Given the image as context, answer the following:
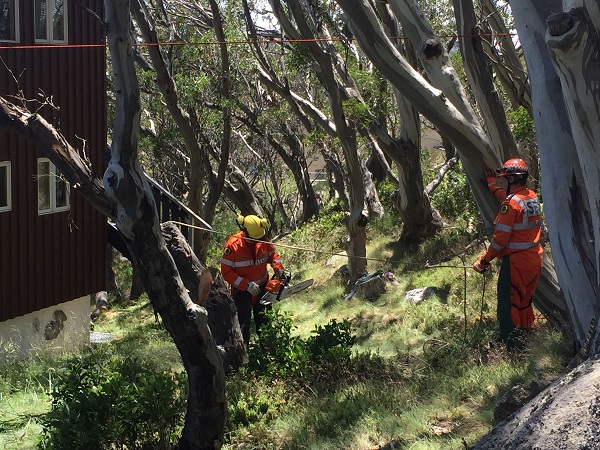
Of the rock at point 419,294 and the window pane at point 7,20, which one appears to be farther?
the rock at point 419,294

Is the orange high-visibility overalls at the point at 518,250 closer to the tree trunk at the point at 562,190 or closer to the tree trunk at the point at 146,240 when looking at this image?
the tree trunk at the point at 562,190

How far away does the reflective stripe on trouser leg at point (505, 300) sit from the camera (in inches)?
318

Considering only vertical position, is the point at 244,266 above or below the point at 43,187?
below

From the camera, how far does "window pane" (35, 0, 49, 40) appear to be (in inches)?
494

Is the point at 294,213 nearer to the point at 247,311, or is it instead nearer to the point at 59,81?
the point at 59,81

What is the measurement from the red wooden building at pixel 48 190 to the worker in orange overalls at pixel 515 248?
6605 mm

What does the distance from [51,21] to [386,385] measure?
8622 millimetres

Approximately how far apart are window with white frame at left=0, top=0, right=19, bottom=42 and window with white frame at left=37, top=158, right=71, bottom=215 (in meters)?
2.02

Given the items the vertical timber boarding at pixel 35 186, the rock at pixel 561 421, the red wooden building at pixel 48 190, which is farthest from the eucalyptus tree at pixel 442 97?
the red wooden building at pixel 48 190

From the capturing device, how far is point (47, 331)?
44.5 ft

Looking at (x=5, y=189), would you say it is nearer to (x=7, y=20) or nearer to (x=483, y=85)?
(x=7, y=20)

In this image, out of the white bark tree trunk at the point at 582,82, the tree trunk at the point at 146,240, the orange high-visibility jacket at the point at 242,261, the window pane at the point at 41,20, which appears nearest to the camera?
the white bark tree trunk at the point at 582,82

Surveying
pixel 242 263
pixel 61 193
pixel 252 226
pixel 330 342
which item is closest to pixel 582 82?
pixel 330 342

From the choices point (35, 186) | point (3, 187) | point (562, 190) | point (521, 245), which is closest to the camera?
point (562, 190)
